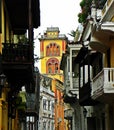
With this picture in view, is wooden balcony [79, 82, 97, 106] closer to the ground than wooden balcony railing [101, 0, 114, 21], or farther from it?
closer to the ground

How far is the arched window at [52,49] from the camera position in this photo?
110694 mm

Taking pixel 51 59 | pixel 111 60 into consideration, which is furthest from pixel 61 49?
pixel 111 60

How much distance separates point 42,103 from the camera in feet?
263

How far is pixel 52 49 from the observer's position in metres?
111

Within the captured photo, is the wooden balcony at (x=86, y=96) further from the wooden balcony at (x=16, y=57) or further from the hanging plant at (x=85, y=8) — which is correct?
the wooden balcony at (x=16, y=57)

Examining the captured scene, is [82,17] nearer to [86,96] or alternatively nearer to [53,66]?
[86,96]

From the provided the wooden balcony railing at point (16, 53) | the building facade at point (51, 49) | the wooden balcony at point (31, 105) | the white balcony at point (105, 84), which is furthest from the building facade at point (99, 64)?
the building facade at point (51, 49)

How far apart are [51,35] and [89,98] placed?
8377 centimetres

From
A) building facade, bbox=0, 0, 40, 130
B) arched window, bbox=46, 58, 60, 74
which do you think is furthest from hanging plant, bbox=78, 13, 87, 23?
arched window, bbox=46, 58, 60, 74

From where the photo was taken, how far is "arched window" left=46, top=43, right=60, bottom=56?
110694mm

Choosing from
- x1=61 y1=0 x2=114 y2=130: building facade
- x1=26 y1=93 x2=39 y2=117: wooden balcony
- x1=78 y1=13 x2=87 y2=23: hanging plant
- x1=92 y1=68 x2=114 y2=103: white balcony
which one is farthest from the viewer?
x1=26 y1=93 x2=39 y2=117: wooden balcony

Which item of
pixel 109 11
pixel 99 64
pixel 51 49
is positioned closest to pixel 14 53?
pixel 109 11

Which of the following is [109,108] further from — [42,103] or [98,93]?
[42,103]

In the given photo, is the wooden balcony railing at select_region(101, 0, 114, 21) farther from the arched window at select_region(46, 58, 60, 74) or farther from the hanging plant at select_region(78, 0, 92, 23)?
the arched window at select_region(46, 58, 60, 74)
